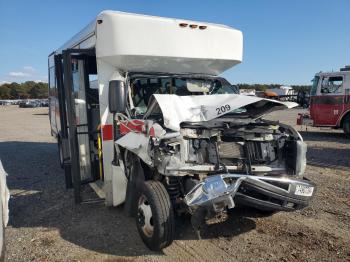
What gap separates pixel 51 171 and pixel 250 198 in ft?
20.0

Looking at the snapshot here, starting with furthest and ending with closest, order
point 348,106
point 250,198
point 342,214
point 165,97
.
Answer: point 348,106
point 342,214
point 165,97
point 250,198

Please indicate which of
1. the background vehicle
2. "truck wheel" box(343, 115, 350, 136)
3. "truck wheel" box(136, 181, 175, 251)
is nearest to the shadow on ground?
"truck wheel" box(136, 181, 175, 251)

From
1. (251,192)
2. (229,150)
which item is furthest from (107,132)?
(251,192)

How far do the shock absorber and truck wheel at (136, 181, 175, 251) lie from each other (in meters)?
0.19

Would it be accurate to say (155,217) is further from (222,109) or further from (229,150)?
(222,109)

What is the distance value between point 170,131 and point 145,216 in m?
1.06

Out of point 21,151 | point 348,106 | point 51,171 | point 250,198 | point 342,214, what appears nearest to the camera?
point 250,198

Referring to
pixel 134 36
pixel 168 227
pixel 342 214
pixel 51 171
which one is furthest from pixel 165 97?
pixel 51 171

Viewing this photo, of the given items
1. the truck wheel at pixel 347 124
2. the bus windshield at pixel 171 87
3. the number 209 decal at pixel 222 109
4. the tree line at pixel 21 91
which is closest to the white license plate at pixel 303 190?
the number 209 decal at pixel 222 109

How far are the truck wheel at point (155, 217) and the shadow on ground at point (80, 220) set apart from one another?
0.84 ft

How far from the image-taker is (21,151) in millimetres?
11547

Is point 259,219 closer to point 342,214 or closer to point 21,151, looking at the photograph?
point 342,214

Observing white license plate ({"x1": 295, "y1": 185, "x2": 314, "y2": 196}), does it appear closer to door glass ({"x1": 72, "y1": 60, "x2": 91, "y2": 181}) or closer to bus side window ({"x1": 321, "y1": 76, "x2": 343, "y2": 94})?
door glass ({"x1": 72, "y1": 60, "x2": 91, "y2": 181})

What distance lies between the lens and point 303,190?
13.2 ft
